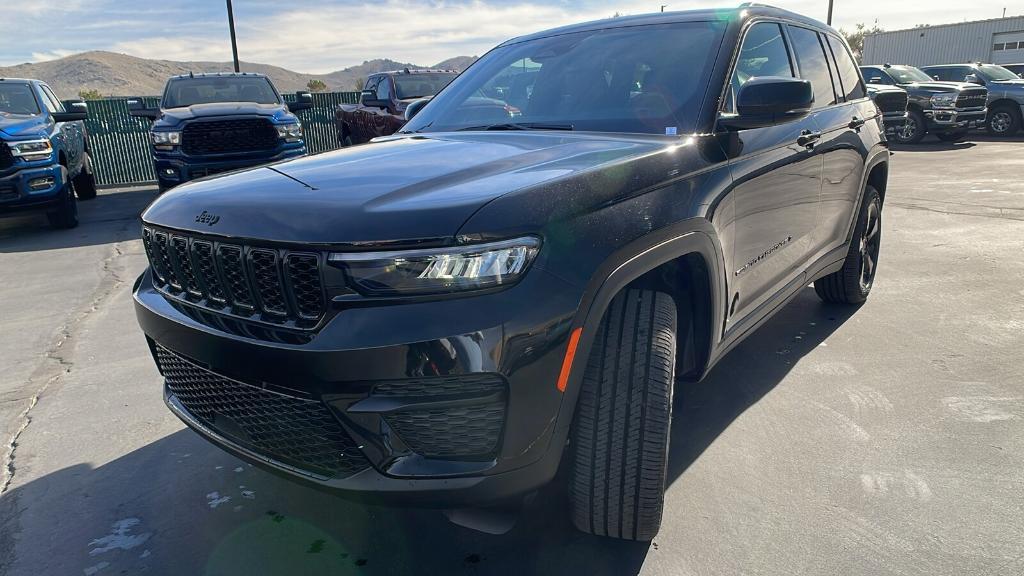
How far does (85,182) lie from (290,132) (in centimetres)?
504

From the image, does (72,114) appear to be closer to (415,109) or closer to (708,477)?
(415,109)

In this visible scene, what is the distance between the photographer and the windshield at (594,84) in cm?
272

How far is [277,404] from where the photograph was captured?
1883mm

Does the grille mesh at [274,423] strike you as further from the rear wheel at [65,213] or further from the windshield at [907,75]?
the windshield at [907,75]

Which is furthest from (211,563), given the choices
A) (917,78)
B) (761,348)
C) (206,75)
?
(917,78)

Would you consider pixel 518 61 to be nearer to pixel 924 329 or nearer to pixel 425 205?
pixel 425 205

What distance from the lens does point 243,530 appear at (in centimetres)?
241

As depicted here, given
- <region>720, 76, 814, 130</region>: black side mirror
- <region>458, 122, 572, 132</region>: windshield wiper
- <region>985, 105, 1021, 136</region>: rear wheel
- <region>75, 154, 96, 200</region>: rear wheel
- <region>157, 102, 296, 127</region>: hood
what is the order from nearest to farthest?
1. <region>720, 76, 814, 130</region>: black side mirror
2. <region>458, 122, 572, 132</region>: windshield wiper
3. <region>157, 102, 296, 127</region>: hood
4. <region>75, 154, 96, 200</region>: rear wheel
5. <region>985, 105, 1021, 136</region>: rear wheel

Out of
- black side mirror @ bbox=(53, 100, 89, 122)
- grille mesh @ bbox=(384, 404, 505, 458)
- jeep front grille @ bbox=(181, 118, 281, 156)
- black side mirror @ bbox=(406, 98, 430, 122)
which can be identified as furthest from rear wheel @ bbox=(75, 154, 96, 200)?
grille mesh @ bbox=(384, 404, 505, 458)

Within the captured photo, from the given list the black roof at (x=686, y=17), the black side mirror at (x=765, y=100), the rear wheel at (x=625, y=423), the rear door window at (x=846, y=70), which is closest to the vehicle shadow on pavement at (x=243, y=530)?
the rear wheel at (x=625, y=423)

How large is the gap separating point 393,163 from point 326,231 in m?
0.63

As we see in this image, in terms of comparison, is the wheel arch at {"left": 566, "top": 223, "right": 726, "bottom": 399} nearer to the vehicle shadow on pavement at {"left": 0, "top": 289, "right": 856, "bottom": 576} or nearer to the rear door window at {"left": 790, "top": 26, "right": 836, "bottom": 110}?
the vehicle shadow on pavement at {"left": 0, "top": 289, "right": 856, "bottom": 576}

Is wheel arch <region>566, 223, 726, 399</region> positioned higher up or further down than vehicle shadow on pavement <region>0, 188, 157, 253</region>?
higher up

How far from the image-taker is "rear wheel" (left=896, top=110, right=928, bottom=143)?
50.3ft
